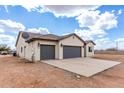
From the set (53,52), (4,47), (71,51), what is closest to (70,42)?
(71,51)

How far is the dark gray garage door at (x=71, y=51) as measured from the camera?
53.1 feet

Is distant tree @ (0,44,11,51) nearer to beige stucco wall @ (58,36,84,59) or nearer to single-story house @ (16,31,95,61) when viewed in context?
single-story house @ (16,31,95,61)

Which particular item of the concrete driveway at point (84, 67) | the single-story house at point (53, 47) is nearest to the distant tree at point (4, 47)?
the single-story house at point (53, 47)

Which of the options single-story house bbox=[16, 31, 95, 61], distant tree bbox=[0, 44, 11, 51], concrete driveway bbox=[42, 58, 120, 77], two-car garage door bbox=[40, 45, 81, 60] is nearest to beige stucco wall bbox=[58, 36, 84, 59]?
single-story house bbox=[16, 31, 95, 61]

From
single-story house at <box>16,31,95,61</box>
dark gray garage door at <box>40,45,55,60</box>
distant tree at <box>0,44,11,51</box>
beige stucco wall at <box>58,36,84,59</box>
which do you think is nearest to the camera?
single-story house at <box>16,31,95,61</box>

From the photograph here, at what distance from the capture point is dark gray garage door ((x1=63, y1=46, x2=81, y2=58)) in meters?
16.2

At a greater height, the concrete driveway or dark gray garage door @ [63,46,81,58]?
dark gray garage door @ [63,46,81,58]

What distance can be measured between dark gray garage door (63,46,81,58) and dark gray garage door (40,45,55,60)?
1.79m

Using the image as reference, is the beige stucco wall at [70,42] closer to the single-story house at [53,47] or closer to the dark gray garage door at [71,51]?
the single-story house at [53,47]

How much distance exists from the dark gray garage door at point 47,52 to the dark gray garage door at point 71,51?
179 cm
